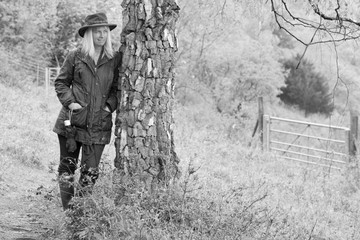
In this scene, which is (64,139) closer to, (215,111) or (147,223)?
(147,223)

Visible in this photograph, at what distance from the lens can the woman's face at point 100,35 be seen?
5.05 metres

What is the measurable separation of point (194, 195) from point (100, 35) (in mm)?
1584

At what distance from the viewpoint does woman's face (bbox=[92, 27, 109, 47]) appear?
5.05 meters

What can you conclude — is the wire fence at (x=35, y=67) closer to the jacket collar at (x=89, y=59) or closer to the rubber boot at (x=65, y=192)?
the rubber boot at (x=65, y=192)

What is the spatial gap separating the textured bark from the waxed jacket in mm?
152

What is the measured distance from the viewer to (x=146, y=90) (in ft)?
16.1

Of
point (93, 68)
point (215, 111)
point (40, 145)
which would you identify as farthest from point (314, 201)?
point (215, 111)

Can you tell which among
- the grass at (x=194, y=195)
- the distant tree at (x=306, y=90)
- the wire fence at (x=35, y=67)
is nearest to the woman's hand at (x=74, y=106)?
the grass at (x=194, y=195)

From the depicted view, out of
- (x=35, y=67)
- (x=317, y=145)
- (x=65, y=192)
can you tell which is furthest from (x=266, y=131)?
(x=65, y=192)

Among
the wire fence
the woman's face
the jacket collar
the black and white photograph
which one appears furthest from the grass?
the wire fence

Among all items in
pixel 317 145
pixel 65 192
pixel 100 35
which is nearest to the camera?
pixel 100 35

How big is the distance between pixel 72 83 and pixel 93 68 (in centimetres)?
26

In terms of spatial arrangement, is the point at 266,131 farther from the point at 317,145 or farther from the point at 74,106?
the point at 74,106

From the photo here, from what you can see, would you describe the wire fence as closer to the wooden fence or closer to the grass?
the grass
